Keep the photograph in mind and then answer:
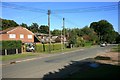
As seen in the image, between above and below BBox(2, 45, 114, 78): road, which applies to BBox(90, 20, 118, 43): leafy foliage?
above

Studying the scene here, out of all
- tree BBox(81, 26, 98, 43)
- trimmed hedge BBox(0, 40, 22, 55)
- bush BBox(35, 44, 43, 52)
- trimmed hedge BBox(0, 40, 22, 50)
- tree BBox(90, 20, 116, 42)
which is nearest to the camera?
trimmed hedge BBox(0, 40, 22, 55)

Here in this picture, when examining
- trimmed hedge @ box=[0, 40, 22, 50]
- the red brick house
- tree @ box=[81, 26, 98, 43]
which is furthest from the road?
tree @ box=[81, 26, 98, 43]

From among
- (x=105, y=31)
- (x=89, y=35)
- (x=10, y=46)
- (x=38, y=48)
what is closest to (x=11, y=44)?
(x=10, y=46)

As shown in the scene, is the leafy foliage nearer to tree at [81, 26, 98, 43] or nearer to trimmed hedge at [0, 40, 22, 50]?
tree at [81, 26, 98, 43]

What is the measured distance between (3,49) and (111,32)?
120m

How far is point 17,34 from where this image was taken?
209 feet

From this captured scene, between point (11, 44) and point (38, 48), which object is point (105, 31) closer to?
point (38, 48)

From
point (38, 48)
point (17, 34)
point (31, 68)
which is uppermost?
point (17, 34)

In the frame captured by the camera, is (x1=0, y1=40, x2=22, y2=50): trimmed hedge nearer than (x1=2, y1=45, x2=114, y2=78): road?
No

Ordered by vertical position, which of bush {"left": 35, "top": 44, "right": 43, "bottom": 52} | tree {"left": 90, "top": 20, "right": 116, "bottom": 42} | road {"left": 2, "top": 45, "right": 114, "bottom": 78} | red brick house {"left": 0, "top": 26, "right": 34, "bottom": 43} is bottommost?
road {"left": 2, "top": 45, "right": 114, "bottom": 78}

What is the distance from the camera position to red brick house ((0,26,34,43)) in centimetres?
6091

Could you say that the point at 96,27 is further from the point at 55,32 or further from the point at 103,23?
the point at 55,32

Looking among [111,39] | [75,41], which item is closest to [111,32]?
[111,39]

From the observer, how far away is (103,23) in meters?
158
